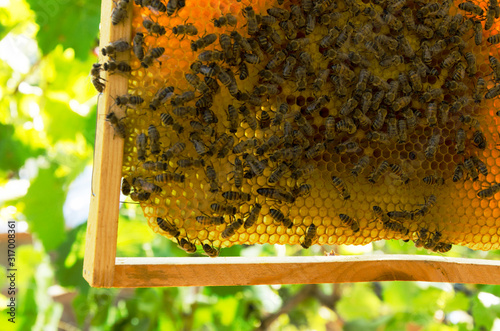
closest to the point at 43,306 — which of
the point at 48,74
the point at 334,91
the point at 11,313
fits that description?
the point at 11,313

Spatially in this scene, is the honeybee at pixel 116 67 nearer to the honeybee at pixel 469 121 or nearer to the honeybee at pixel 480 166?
the honeybee at pixel 469 121

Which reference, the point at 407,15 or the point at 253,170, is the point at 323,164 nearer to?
the point at 253,170

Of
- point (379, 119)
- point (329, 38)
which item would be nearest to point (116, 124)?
point (329, 38)

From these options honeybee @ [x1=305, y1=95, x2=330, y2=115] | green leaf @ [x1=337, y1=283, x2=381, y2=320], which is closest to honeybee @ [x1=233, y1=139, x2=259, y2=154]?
honeybee @ [x1=305, y1=95, x2=330, y2=115]

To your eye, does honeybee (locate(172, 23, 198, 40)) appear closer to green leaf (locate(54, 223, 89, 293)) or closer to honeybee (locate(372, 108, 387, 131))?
honeybee (locate(372, 108, 387, 131))

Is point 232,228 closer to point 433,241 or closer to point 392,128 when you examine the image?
point 392,128
